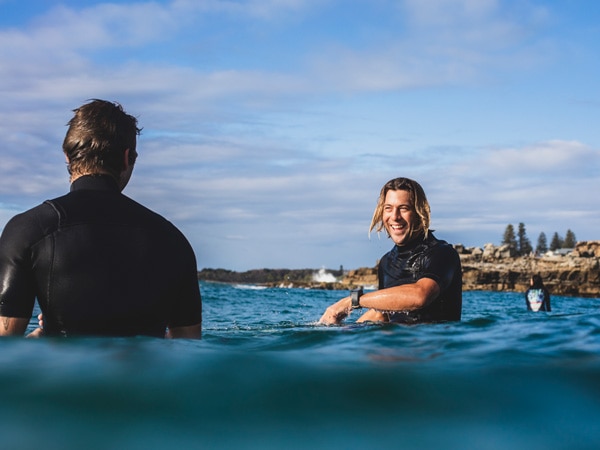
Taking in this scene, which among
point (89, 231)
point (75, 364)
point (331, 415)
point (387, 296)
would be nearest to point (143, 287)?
point (89, 231)

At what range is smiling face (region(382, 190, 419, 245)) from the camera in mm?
7125

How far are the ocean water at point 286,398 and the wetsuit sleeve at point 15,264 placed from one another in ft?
0.79

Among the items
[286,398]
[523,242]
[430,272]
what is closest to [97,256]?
[286,398]

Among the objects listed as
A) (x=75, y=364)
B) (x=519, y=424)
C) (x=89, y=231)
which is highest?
(x=89, y=231)

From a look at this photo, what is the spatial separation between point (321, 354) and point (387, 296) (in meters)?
2.62

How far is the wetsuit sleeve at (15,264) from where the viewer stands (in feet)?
13.4

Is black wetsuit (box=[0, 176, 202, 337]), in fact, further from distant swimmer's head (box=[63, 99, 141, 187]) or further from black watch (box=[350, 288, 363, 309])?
black watch (box=[350, 288, 363, 309])

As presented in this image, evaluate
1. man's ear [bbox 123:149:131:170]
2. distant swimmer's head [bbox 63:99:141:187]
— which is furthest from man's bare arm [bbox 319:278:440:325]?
distant swimmer's head [bbox 63:99:141:187]

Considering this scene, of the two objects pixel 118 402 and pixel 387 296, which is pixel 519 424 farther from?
pixel 387 296

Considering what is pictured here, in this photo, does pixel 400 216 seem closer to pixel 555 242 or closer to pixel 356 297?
pixel 356 297

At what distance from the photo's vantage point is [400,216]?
715cm

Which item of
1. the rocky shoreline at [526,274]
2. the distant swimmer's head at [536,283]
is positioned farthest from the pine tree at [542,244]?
the distant swimmer's head at [536,283]

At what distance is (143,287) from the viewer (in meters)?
4.27

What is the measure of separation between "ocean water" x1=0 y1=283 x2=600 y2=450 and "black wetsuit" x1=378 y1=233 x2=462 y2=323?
8.88ft
